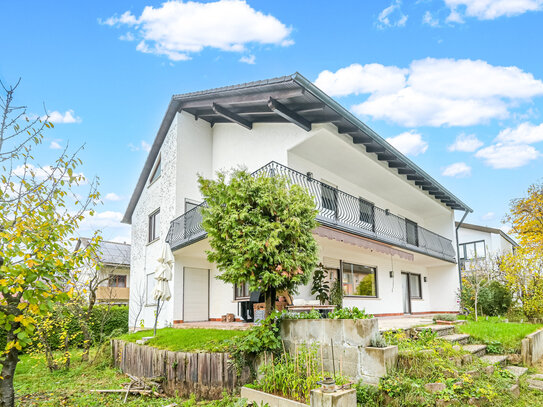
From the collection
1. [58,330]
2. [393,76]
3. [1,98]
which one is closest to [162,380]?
[1,98]

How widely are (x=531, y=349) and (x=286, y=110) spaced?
9382mm

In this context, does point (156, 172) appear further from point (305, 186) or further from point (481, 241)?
point (481, 241)

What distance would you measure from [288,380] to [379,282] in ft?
40.6

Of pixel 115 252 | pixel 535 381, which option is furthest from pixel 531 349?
pixel 115 252

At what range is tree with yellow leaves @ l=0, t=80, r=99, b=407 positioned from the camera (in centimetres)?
506

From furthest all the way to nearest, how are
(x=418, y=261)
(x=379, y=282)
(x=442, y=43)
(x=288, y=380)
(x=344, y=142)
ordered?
(x=418, y=261) < (x=379, y=282) < (x=344, y=142) < (x=442, y=43) < (x=288, y=380)

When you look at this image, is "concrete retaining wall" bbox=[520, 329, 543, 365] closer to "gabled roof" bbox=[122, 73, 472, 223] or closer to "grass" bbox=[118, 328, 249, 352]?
"grass" bbox=[118, 328, 249, 352]

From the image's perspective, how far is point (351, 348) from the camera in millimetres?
6938

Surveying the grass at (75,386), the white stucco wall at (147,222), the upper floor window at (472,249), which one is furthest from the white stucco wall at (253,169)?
the upper floor window at (472,249)

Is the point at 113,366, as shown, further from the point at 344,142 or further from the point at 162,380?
the point at 344,142

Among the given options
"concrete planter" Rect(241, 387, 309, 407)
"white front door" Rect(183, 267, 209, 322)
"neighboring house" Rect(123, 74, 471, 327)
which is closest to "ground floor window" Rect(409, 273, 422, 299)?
"neighboring house" Rect(123, 74, 471, 327)

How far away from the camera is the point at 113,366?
1310 centimetres

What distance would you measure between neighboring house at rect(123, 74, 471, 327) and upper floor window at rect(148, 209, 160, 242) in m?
0.05

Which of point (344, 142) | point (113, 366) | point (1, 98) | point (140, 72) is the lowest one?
point (113, 366)
